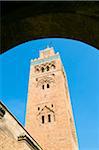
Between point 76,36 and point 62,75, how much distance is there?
18788mm

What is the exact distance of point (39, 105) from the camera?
1939 cm

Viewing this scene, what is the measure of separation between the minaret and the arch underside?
624 inches

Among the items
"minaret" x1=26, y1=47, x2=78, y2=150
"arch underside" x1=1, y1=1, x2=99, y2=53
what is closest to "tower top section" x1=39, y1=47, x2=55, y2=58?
"minaret" x1=26, y1=47, x2=78, y2=150

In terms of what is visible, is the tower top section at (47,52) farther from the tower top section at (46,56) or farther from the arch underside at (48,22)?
the arch underside at (48,22)

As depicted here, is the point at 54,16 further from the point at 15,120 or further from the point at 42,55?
the point at 42,55

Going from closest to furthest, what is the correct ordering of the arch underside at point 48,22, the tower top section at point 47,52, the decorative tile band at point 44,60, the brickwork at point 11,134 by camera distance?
1. the arch underside at point 48,22
2. the brickwork at point 11,134
3. the decorative tile band at point 44,60
4. the tower top section at point 47,52

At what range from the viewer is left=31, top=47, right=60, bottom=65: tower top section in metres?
21.9

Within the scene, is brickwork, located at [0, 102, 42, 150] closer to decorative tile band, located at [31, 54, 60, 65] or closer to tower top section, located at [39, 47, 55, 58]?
decorative tile band, located at [31, 54, 60, 65]

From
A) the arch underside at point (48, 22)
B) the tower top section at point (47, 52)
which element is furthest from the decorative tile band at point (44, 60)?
the arch underside at point (48, 22)

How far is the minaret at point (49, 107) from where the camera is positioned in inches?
692

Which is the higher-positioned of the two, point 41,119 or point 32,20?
point 41,119

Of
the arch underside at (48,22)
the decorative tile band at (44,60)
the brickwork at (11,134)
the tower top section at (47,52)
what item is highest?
the tower top section at (47,52)

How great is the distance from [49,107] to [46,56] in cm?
483

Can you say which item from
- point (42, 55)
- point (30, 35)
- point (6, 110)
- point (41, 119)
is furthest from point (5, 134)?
point (42, 55)
